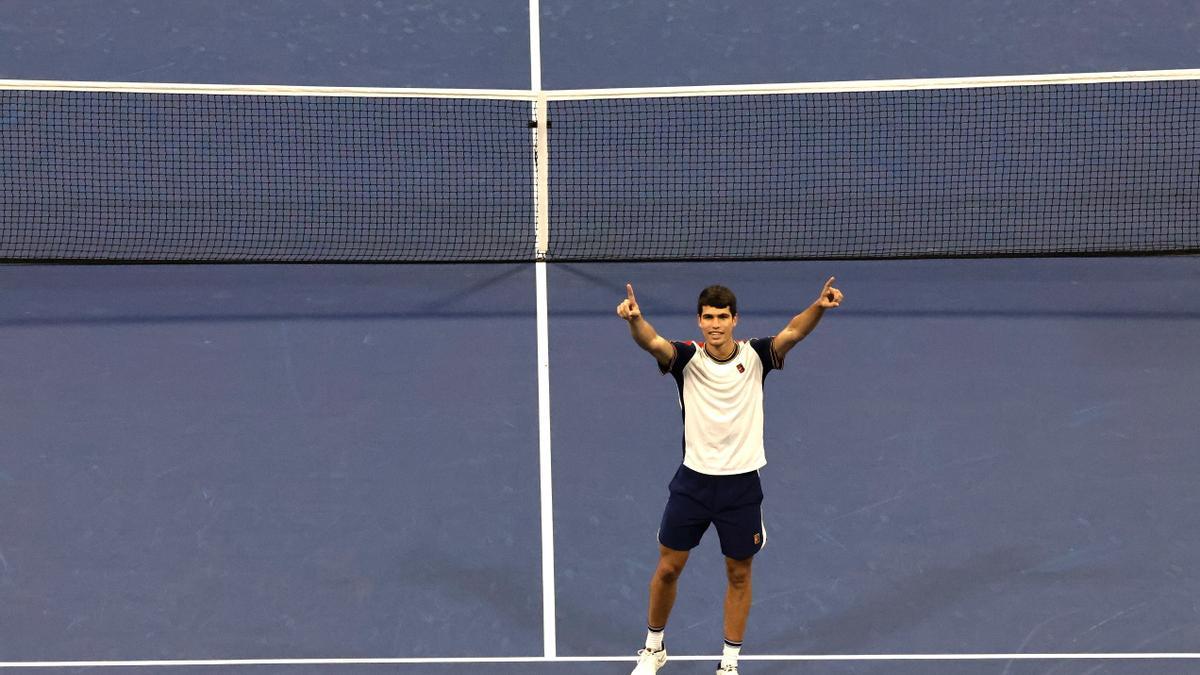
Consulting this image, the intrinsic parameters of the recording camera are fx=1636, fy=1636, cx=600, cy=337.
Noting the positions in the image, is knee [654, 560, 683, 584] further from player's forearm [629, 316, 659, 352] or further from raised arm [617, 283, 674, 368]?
player's forearm [629, 316, 659, 352]

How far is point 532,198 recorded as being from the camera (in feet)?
41.0

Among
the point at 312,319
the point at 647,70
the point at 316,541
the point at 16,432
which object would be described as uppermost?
the point at 647,70

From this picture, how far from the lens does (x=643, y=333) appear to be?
7.79m

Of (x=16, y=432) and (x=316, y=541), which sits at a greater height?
(x=16, y=432)

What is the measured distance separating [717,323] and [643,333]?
1.18ft

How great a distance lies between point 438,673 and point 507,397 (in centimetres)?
246

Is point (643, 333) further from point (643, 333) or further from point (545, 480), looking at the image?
A: point (545, 480)

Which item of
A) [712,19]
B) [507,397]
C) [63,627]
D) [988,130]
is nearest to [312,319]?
[507,397]

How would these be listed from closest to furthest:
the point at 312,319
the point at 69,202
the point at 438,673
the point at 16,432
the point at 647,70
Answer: the point at 438,673 → the point at 16,432 → the point at 312,319 → the point at 69,202 → the point at 647,70

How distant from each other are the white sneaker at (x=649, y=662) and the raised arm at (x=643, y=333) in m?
1.62

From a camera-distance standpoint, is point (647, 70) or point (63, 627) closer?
point (63, 627)

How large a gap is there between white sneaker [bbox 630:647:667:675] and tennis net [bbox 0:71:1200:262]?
412 centimetres

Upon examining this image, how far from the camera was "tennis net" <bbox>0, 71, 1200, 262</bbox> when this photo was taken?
12.2 metres

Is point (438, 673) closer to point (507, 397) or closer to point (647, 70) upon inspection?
point (507, 397)
